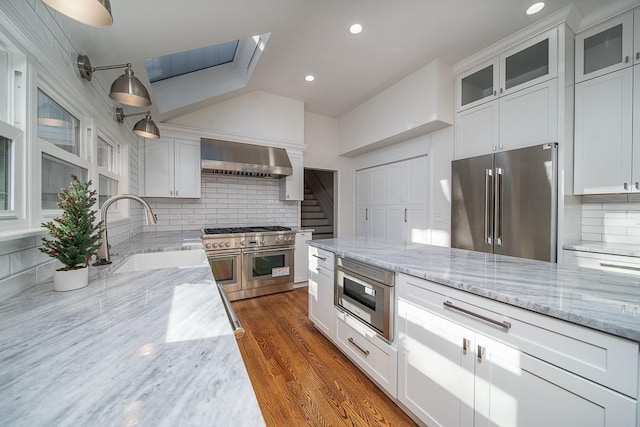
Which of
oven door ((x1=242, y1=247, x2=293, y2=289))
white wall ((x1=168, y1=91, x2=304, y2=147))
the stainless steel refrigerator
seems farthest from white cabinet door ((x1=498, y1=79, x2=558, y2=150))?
oven door ((x1=242, y1=247, x2=293, y2=289))

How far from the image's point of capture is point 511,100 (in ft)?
Result: 8.79

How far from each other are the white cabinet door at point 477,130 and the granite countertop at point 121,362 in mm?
3211

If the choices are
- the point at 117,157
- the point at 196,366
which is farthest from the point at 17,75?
the point at 117,157

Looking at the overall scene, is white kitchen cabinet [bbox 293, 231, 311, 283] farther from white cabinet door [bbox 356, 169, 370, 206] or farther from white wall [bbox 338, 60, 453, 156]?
white wall [bbox 338, 60, 453, 156]

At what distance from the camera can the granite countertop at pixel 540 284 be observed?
0.82 m

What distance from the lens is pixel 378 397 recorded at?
1.69m

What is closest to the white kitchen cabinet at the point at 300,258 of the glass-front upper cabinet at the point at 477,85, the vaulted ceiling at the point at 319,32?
the vaulted ceiling at the point at 319,32

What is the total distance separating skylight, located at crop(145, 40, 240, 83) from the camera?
118 inches

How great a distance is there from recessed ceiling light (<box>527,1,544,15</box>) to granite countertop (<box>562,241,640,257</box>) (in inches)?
83.7

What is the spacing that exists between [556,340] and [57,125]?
8.34 feet

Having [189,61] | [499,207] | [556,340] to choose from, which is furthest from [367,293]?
[189,61]

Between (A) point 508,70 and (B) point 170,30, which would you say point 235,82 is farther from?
(A) point 508,70

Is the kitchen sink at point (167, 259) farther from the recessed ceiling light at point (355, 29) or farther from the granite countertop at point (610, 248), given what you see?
the granite countertop at point (610, 248)

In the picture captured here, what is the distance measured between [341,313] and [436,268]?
37.5 inches
